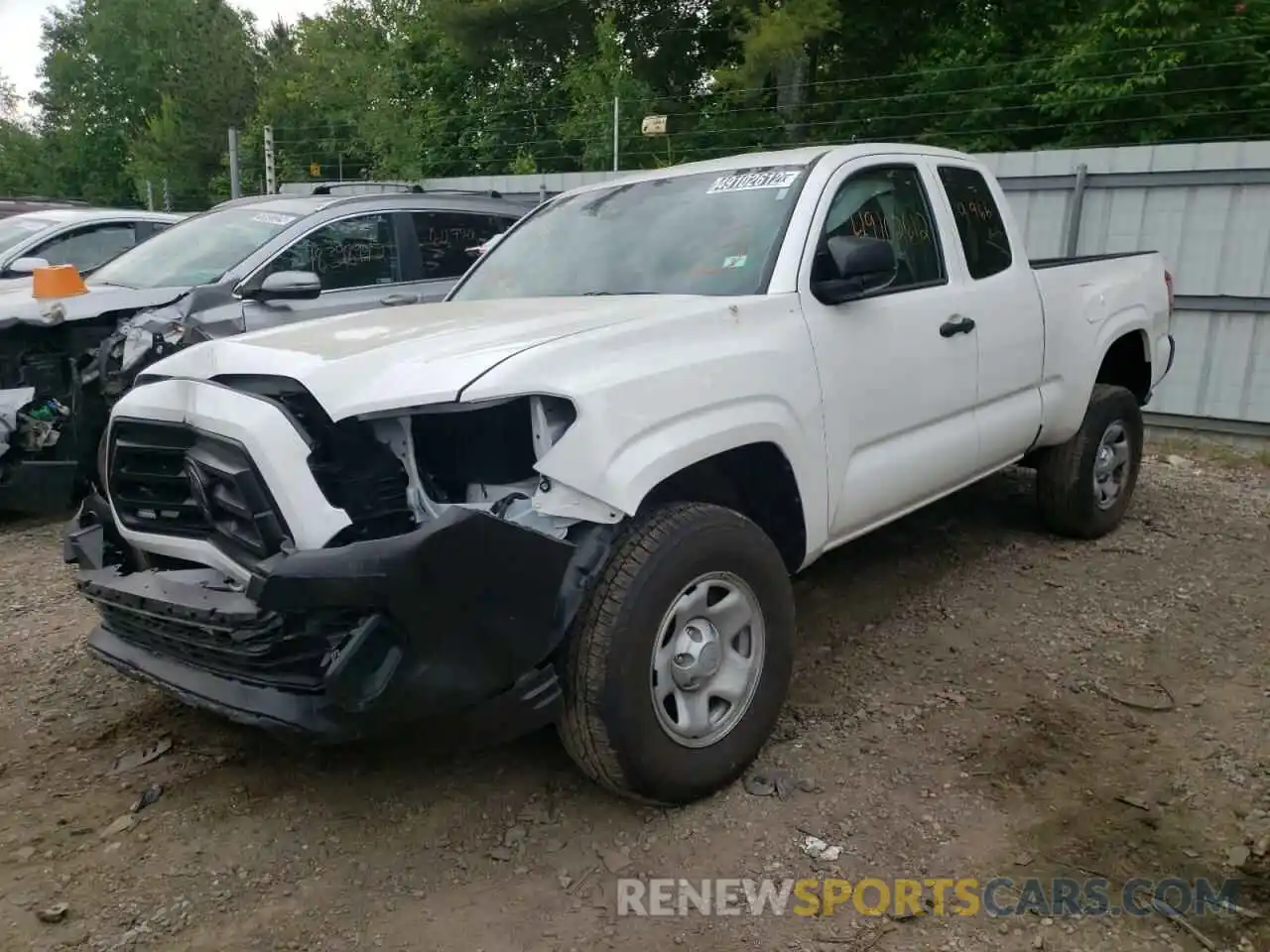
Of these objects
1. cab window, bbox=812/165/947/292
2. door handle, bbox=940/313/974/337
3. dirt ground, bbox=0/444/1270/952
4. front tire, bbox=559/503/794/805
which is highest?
cab window, bbox=812/165/947/292

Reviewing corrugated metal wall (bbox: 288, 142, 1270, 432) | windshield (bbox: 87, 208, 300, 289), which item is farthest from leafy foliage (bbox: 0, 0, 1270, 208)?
windshield (bbox: 87, 208, 300, 289)

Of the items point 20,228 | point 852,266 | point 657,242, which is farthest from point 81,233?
point 852,266

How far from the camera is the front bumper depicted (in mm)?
2428

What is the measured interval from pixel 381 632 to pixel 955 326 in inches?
106

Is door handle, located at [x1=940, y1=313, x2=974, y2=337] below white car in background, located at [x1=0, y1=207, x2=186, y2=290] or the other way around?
below

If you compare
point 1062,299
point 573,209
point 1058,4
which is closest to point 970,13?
point 1058,4

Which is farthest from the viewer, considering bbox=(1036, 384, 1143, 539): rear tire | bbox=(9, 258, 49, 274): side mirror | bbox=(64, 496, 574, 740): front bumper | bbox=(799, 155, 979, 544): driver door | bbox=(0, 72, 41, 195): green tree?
bbox=(0, 72, 41, 195): green tree

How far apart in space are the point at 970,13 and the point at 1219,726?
15.8 meters

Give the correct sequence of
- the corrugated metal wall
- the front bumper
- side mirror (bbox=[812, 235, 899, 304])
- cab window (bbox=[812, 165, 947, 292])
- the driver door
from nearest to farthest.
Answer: the front bumper < side mirror (bbox=[812, 235, 899, 304]) < the driver door < cab window (bbox=[812, 165, 947, 292]) < the corrugated metal wall

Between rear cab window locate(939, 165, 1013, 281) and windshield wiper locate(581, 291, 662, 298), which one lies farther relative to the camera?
rear cab window locate(939, 165, 1013, 281)

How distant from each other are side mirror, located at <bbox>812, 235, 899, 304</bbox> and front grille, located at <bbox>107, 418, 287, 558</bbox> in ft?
6.35

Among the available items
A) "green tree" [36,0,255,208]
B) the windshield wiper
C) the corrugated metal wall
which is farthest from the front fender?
"green tree" [36,0,255,208]

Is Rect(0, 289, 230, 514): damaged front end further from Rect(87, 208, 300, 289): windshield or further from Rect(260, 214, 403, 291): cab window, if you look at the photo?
Rect(260, 214, 403, 291): cab window

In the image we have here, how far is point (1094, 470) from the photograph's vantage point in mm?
5363
